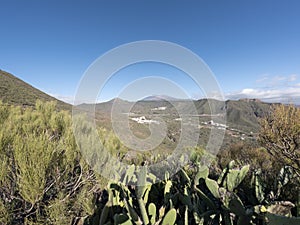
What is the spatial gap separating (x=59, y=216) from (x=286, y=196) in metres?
2.34

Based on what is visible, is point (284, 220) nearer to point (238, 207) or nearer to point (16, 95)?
point (238, 207)

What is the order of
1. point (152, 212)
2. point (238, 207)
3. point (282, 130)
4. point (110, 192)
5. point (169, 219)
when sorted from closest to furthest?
1. point (238, 207)
2. point (169, 219)
3. point (152, 212)
4. point (110, 192)
5. point (282, 130)

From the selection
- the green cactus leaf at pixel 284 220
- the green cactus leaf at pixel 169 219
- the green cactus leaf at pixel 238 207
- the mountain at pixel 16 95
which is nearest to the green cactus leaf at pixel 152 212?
the green cactus leaf at pixel 169 219

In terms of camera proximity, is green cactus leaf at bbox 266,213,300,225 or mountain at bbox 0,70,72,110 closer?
green cactus leaf at bbox 266,213,300,225

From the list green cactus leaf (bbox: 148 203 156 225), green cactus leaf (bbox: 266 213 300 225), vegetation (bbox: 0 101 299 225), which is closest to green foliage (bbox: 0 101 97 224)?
vegetation (bbox: 0 101 299 225)

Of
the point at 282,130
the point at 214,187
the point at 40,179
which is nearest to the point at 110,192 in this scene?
the point at 40,179

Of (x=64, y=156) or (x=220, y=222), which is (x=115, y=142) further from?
(x=220, y=222)

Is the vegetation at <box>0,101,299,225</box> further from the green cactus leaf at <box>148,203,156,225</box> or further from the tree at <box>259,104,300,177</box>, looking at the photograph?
the tree at <box>259,104,300,177</box>

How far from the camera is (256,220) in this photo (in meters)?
1.92

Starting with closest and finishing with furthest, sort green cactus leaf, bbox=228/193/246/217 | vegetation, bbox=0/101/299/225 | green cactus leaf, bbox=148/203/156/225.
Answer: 1. green cactus leaf, bbox=228/193/246/217
2. vegetation, bbox=0/101/299/225
3. green cactus leaf, bbox=148/203/156/225

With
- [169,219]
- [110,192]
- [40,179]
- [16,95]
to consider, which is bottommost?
[169,219]

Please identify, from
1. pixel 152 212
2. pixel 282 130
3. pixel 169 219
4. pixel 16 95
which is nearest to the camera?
pixel 169 219

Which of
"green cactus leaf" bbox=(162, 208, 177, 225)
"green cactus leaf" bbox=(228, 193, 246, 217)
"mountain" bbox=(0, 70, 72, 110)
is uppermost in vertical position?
"mountain" bbox=(0, 70, 72, 110)

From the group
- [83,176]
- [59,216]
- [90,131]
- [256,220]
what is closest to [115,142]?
[90,131]
